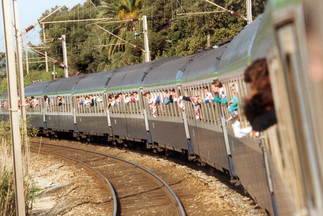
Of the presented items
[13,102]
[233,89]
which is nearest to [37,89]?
[13,102]

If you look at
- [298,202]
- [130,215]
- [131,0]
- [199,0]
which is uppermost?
[131,0]

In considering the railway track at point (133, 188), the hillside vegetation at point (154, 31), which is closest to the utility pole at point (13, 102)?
the railway track at point (133, 188)

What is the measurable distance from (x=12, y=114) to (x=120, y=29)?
54.5m

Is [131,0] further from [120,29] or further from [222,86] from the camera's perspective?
[222,86]

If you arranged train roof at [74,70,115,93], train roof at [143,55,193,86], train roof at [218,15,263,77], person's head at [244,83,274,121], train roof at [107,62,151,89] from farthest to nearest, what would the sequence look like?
train roof at [74,70,115,93], train roof at [107,62,151,89], train roof at [143,55,193,86], train roof at [218,15,263,77], person's head at [244,83,274,121]

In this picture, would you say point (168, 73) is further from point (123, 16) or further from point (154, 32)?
point (123, 16)

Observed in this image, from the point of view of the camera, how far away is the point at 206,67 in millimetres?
13297

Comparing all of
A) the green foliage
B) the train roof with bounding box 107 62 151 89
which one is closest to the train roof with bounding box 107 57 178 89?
the train roof with bounding box 107 62 151 89

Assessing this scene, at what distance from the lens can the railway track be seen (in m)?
12.8

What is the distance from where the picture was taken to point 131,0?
6259 cm

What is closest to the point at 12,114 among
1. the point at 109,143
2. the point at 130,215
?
the point at 130,215

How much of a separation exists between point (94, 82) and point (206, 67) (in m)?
16.3

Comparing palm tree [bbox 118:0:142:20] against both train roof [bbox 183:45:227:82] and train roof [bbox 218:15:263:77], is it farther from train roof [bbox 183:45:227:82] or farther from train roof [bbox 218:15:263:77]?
train roof [bbox 218:15:263:77]

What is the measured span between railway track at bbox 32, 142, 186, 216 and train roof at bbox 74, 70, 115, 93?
4.35m
